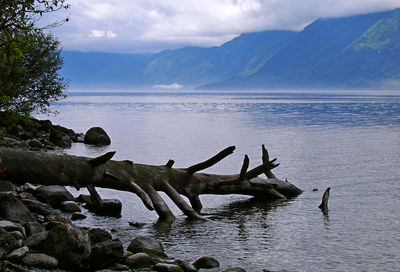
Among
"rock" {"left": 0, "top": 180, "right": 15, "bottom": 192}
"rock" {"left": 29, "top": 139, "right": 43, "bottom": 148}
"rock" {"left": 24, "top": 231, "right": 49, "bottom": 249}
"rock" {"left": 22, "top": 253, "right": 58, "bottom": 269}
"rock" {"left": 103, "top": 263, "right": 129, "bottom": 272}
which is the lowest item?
"rock" {"left": 103, "top": 263, "right": 129, "bottom": 272}

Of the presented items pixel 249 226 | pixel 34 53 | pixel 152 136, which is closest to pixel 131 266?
pixel 249 226

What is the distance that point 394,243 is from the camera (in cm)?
1720

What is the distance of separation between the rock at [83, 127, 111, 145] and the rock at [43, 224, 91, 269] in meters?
40.7

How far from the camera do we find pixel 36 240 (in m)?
13.5

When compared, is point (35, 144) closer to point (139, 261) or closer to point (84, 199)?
point (84, 199)

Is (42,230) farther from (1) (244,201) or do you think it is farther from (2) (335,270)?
(1) (244,201)

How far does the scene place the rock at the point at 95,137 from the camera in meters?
53.2

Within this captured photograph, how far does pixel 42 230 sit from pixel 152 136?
Answer: 50.2 meters

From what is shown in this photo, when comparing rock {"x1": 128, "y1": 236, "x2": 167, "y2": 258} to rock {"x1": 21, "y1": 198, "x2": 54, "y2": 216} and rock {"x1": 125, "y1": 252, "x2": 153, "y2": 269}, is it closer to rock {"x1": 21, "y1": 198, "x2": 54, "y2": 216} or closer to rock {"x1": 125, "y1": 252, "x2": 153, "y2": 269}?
rock {"x1": 125, "y1": 252, "x2": 153, "y2": 269}

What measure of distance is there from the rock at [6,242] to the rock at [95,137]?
134ft

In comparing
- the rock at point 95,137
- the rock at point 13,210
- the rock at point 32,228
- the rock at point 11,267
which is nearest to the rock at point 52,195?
the rock at point 13,210

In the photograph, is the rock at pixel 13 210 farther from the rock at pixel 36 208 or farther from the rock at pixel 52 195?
the rock at pixel 52 195

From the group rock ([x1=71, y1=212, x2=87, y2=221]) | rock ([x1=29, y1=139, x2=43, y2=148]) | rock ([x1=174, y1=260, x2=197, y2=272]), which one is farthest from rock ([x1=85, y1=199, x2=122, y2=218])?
rock ([x1=29, y1=139, x2=43, y2=148])

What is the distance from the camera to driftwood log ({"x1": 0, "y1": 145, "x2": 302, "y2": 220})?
1814cm
